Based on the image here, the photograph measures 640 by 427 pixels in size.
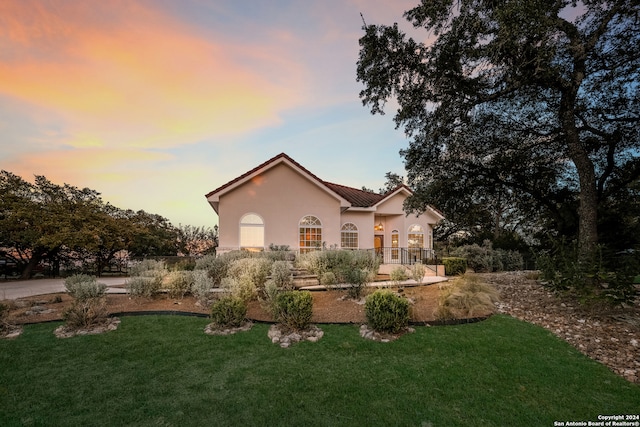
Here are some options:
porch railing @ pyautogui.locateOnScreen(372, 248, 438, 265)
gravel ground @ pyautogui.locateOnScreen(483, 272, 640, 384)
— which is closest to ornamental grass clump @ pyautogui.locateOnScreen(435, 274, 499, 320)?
gravel ground @ pyautogui.locateOnScreen(483, 272, 640, 384)

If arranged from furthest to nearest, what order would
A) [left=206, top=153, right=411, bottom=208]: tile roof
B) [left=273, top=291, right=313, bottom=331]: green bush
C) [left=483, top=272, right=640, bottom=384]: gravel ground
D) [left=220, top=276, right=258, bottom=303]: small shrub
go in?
1. [left=206, top=153, right=411, bottom=208]: tile roof
2. [left=220, top=276, right=258, bottom=303]: small shrub
3. [left=273, top=291, right=313, bottom=331]: green bush
4. [left=483, top=272, right=640, bottom=384]: gravel ground

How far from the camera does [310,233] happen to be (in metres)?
15.8

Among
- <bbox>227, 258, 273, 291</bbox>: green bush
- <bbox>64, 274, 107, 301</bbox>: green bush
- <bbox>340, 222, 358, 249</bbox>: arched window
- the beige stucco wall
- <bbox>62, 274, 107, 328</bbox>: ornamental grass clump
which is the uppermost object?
the beige stucco wall

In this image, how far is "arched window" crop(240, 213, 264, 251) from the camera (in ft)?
48.7

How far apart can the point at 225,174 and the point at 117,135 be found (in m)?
6.86

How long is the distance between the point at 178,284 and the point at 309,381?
6306mm

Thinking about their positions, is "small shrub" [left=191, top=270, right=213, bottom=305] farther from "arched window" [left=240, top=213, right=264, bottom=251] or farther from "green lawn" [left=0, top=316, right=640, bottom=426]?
"arched window" [left=240, top=213, right=264, bottom=251]

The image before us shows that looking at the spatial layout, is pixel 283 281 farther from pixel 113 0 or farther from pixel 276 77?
pixel 113 0

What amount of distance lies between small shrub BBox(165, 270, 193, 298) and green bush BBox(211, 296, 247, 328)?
3050mm

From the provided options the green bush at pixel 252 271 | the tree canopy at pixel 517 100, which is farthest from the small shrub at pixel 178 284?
the tree canopy at pixel 517 100

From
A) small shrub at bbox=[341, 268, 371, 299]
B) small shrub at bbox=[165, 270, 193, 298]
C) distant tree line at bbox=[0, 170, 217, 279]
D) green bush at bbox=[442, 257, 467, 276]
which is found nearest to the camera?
small shrub at bbox=[341, 268, 371, 299]

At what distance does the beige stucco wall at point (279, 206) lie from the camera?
14758mm

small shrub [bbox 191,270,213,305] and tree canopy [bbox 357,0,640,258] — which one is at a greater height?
tree canopy [bbox 357,0,640,258]

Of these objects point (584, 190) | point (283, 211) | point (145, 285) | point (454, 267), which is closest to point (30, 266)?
point (145, 285)
